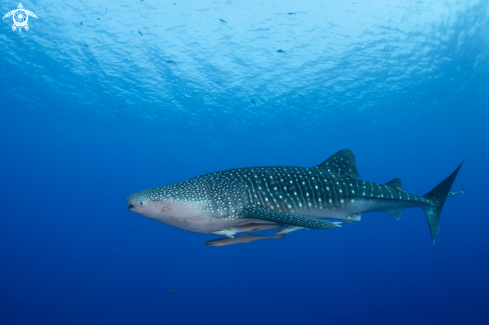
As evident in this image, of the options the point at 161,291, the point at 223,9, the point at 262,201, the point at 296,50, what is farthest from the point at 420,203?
the point at 161,291

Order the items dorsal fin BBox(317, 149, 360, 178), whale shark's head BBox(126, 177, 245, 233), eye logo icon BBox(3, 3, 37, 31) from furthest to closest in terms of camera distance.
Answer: eye logo icon BBox(3, 3, 37, 31) → dorsal fin BBox(317, 149, 360, 178) → whale shark's head BBox(126, 177, 245, 233)

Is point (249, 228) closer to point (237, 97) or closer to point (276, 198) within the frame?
point (276, 198)

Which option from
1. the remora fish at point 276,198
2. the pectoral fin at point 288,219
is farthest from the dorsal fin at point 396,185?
the pectoral fin at point 288,219

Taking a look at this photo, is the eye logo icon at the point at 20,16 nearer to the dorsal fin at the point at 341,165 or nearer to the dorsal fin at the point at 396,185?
the dorsal fin at the point at 341,165

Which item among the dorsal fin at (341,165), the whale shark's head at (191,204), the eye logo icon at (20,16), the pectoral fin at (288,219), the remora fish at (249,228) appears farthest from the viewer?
the eye logo icon at (20,16)

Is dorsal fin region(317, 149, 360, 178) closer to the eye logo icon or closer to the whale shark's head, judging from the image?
the whale shark's head

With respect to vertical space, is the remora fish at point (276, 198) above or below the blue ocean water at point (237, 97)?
below

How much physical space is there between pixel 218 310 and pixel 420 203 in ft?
87.3

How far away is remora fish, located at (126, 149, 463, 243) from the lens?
4109 millimetres

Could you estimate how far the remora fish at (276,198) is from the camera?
411cm

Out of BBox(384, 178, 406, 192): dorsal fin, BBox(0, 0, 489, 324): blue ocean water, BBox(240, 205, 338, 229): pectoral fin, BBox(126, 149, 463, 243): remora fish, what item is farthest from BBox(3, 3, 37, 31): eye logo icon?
BBox(384, 178, 406, 192): dorsal fin

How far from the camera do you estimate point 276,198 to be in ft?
15.5

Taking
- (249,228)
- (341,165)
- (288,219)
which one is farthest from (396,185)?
(249,228)

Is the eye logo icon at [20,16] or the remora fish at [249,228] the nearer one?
the remora fish at [249,228]
